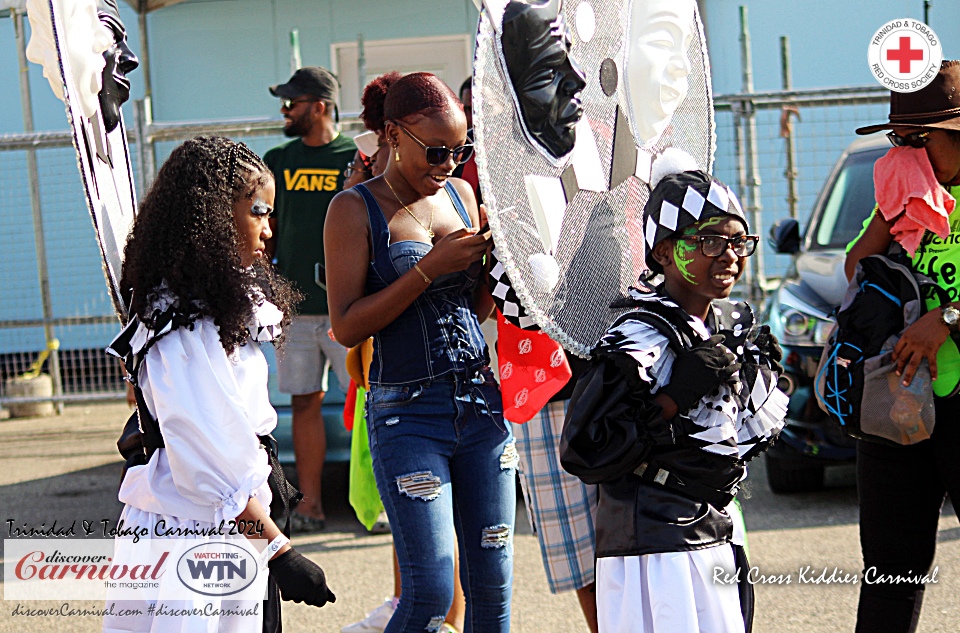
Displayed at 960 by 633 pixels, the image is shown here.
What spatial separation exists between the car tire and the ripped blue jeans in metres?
3.45

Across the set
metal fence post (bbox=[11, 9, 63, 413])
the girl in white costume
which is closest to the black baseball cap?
the girl in white costume

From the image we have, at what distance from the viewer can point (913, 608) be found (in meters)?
3.18

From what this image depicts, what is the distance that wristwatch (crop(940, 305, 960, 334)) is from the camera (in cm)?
300

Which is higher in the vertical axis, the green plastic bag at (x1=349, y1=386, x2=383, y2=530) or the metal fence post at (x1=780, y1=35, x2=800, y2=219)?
the metal fence post at (x1=780, y1=35, x2=800, y2=219)

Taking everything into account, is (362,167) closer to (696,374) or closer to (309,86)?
(309,86)

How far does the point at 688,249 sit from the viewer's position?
264 centimetres

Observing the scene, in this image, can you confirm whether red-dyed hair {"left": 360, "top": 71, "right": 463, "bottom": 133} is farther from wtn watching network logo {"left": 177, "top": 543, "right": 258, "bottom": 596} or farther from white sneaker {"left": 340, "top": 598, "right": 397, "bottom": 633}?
white sneaker {"left": 340, "top": 598, "right": 397, "bottom": 633}

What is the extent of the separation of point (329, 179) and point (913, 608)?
12.5ft

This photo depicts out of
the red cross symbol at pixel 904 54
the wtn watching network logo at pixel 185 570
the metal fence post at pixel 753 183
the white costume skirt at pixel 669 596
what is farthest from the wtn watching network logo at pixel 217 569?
the metal fence post at pixel 753 183

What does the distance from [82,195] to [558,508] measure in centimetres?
716

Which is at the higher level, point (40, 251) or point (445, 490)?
point (40, 251)

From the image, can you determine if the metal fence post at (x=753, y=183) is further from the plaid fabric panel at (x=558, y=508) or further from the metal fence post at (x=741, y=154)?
the plaid fabric panel at (x=558, y=508)

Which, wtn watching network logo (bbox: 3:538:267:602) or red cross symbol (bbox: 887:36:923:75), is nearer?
wtn watching network logo (bbox: 3:538:267:602)

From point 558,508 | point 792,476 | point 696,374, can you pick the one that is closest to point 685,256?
point 696,374
